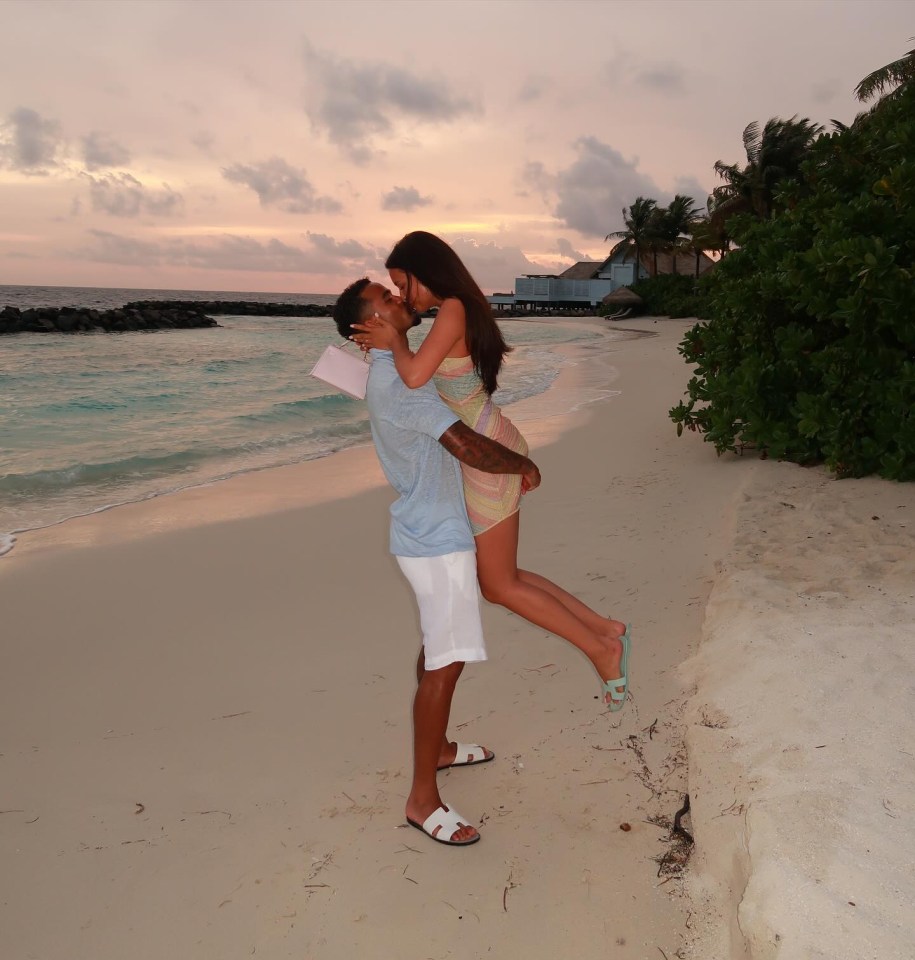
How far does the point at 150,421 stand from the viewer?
14.2 m

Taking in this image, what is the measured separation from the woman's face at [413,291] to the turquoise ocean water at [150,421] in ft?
17.2

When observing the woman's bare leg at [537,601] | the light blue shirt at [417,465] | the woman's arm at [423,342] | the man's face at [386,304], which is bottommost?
the woman's bare leg at [537,601]

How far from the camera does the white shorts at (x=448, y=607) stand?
8.42 feet

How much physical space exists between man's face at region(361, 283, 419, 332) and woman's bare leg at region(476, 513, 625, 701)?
2.46ft

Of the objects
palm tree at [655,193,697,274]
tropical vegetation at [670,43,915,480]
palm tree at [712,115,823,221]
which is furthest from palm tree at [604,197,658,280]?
tropical vegetation at [670,43,915,480]

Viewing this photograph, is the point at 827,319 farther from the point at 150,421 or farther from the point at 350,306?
the point at 150,421

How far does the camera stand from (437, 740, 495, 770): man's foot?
10.0ft

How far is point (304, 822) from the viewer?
9.16ft

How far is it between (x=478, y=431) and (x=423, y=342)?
0.41 meters

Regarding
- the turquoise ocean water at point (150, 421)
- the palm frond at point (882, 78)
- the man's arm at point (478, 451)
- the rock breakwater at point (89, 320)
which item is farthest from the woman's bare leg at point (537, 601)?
the rock breakwater at point (89, 320)

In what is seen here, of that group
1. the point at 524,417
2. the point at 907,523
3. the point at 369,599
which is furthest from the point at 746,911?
the point at 524,417

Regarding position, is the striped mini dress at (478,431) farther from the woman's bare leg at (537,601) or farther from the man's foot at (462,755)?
the man's foot at (462,755)

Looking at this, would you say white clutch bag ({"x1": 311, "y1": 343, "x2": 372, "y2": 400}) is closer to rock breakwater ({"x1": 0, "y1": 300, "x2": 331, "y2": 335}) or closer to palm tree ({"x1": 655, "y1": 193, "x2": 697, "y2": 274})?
rock breakwater ({"x1": 0, "y1": 300, "x2": 331, "y2": 335})

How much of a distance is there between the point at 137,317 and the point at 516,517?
167ft
